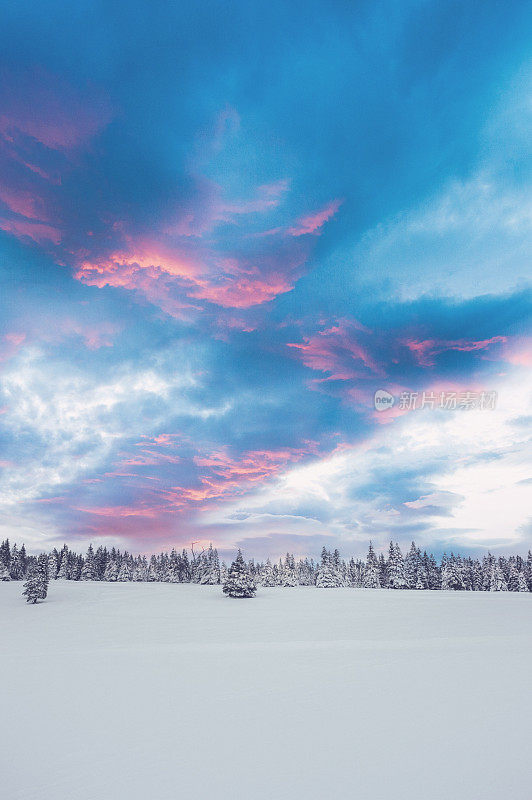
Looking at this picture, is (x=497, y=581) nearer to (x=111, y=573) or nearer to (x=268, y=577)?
(x=268, y=577)

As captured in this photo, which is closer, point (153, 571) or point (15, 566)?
point (15, 566)

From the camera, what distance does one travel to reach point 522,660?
20312mm

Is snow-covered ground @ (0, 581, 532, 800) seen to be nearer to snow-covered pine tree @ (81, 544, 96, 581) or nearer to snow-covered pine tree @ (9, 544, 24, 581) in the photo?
snow-covered pine tree @ (81, 544, 96, 581)

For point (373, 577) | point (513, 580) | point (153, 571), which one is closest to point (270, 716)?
point (373, 577)

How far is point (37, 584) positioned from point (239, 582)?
26703 millimetres

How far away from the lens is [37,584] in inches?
2221

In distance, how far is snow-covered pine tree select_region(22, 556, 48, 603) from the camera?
55594 millimetres

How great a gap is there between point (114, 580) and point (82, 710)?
11028cm

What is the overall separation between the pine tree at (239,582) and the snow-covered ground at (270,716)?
31934 millimetres

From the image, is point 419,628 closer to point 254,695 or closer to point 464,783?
point 254,695

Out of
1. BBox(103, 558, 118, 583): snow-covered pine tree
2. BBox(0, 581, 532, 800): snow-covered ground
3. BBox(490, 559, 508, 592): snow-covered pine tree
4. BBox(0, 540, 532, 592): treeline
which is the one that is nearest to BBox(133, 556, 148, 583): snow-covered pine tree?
BBox(0, 540, 532, 592): treeline

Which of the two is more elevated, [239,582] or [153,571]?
[239,582]

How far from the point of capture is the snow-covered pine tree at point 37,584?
55594 mm

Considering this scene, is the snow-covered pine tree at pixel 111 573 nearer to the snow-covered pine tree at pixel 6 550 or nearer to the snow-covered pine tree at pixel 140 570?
the snow-covered pine tree at pixel 140 570
